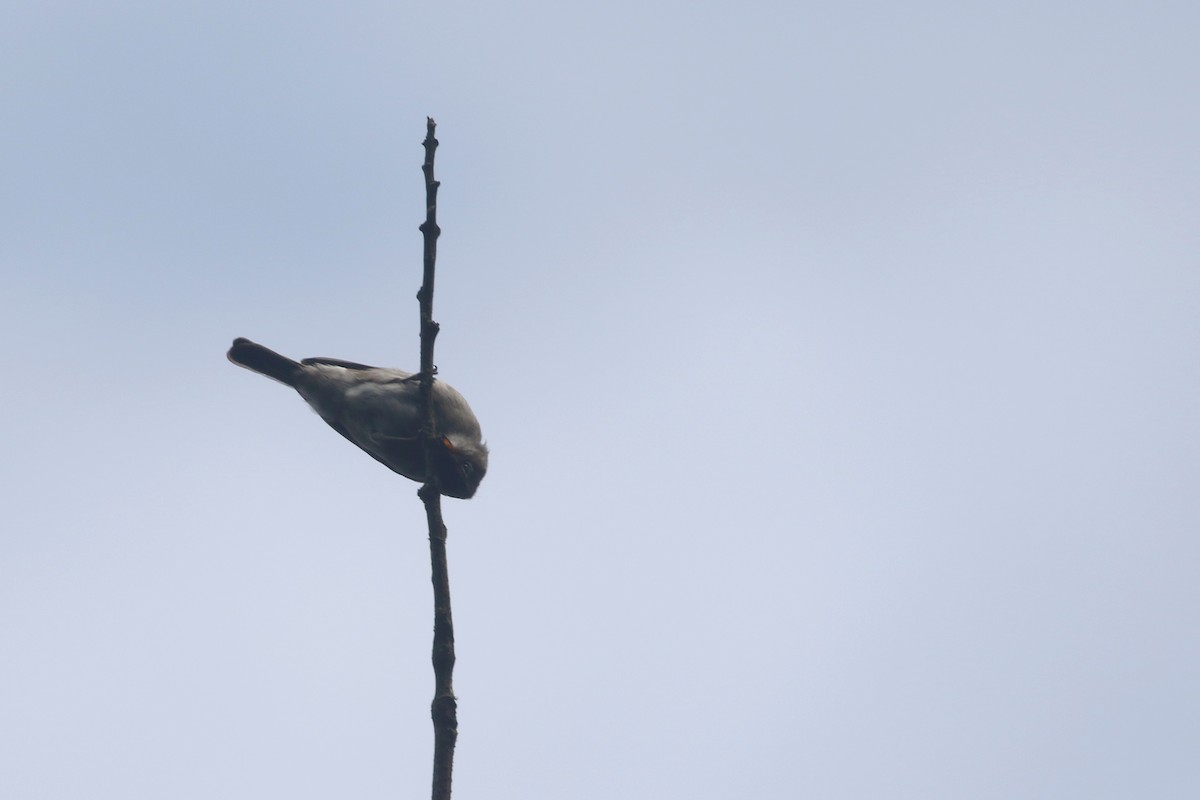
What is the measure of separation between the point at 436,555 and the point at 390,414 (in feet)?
14.5

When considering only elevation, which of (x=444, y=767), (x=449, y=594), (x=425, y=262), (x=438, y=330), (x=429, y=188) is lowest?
(x=444, y=767)

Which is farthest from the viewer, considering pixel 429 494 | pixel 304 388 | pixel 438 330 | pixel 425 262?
pixel 304 388

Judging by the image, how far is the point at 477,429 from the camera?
8.61 m

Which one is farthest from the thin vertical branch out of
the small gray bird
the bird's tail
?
the bird's tail

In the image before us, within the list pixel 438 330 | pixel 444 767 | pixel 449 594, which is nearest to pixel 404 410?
pixel 438 330

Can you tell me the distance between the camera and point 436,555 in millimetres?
4125

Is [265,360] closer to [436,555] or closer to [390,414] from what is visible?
[390,414]

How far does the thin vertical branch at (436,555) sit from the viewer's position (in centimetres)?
339

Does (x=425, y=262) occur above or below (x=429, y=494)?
above

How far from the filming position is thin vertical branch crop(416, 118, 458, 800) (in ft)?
11.1

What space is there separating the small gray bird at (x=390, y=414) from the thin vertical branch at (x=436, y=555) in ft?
7.42

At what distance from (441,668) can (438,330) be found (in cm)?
205

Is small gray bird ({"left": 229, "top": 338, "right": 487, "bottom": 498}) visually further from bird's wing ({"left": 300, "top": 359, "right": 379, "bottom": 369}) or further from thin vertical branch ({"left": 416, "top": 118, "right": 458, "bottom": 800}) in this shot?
thin vertical branch ({"left": 416, "top": 118, "right": 458, "bottom": 800})

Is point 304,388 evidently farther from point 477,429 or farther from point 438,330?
point 438,330
